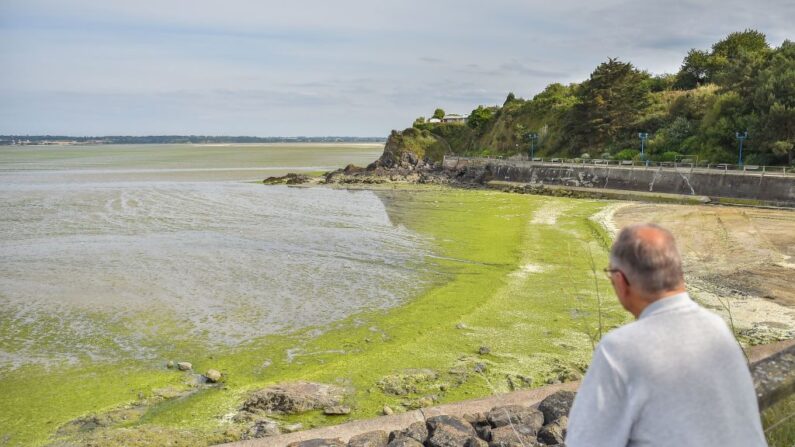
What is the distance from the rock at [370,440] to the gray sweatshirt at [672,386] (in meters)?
4.27

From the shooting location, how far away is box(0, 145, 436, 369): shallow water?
12.5m

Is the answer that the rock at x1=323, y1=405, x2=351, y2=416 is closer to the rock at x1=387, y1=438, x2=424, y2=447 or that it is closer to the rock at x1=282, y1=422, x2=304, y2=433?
the rock at x1=282, y1=422, x2=304, y2=433

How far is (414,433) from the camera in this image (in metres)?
6.21

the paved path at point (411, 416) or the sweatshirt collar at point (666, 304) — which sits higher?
the sweatshirt collar at point (666, 304)

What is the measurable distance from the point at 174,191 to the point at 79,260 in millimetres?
27907

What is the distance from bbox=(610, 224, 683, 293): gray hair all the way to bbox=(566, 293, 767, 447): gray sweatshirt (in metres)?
0.11

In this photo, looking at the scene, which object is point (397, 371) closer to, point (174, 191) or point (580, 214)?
point (580, 214)

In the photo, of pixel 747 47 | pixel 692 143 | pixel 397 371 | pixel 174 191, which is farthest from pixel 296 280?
pixel 747 47

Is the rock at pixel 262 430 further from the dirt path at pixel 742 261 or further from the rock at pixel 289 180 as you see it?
the rock at pixel 289 180

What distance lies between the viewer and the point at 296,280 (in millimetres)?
16969

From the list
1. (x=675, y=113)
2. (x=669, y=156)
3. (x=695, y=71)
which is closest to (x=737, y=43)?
(x=695, y=71)

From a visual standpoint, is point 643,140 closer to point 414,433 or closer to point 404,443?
point 414,433

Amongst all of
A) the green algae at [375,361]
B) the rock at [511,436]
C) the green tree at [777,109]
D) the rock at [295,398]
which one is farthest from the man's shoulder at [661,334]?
the green tree at [777,109]

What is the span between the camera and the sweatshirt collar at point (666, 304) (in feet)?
7.08
